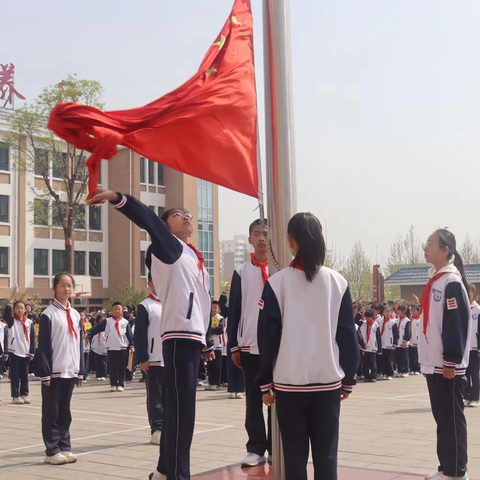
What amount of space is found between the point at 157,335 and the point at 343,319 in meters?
4.67

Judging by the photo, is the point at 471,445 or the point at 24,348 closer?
the point at 471,445

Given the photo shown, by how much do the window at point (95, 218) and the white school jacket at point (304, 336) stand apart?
1642 inches

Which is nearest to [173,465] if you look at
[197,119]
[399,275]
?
[197,119]

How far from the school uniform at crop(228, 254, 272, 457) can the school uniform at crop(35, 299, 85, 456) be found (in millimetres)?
1980

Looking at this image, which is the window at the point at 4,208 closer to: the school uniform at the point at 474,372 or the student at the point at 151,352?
the school uniform at the point at 474,372

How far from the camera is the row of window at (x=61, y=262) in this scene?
42.2 m

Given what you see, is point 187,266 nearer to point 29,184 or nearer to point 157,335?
point 157,335

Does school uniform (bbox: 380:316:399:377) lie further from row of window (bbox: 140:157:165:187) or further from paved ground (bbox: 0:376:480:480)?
row of window (bbox: 140:157:165:187)

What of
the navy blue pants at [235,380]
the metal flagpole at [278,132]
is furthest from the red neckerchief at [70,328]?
the navy blue pants at [235,380]

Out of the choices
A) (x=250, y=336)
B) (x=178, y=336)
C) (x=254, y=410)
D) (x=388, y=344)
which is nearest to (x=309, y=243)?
(x=178, y=336)

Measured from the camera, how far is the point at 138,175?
45.0m

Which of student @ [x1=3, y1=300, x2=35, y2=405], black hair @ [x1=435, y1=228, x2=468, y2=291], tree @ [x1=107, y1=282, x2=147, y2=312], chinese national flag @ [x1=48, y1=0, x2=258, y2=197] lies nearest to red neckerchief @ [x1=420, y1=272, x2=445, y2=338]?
black hair @ [x1=435, y1=228, x2=468, y2=291]

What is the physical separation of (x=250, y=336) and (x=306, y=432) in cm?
211

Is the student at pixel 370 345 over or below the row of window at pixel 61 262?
below
